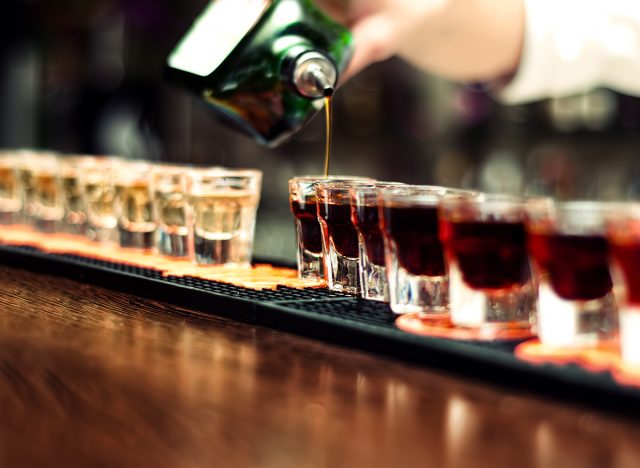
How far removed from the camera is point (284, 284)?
4.59ft

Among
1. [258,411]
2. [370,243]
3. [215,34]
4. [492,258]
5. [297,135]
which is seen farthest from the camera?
[297,135]

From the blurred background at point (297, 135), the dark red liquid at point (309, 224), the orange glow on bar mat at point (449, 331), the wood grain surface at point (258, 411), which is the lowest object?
the wood grain surface at point (258, 411)

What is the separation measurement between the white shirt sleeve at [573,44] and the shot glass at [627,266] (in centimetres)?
125

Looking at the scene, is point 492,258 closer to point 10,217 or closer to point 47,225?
point 47,225

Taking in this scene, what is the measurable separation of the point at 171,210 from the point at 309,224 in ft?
1.25

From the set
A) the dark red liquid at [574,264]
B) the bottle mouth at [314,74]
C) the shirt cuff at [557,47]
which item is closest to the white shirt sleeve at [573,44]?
the shirt cuff at [557,47]

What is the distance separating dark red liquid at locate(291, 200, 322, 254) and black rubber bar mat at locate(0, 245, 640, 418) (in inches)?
4.3

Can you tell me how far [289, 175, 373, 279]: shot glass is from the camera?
4.69 feet

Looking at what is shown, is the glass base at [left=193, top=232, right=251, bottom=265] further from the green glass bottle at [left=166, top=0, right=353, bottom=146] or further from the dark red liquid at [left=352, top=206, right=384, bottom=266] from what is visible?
the dark red liquid at [left=352, top=206, right=384, bottom=266]

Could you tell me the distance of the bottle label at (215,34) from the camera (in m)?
1.53

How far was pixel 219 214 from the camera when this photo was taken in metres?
1.65

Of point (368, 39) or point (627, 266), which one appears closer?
point (627, 266)

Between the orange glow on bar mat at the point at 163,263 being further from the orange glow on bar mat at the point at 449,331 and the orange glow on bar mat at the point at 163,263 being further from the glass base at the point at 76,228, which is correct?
the orange glow on bar mat at the point at 449,331

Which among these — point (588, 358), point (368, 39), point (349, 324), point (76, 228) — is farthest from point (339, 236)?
point (76, 228)
